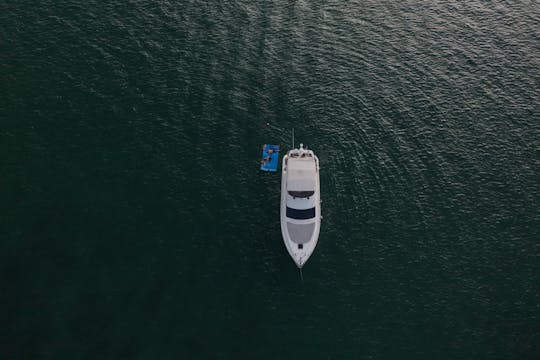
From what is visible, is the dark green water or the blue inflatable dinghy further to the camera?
the blue inflatable dinghy

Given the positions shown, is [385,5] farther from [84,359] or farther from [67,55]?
[84,359]

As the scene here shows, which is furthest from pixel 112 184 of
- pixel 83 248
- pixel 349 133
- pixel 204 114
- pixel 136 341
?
pixel 349 133

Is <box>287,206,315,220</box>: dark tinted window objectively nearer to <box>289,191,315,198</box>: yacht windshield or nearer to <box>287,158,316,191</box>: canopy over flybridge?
<box>289,191,315,198</box>: yacht windshield

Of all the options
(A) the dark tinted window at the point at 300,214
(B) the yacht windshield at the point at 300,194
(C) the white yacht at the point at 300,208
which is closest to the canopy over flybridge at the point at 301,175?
(C) the white yacht at the point at 300,208

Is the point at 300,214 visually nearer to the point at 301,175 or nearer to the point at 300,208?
the point at 300,208

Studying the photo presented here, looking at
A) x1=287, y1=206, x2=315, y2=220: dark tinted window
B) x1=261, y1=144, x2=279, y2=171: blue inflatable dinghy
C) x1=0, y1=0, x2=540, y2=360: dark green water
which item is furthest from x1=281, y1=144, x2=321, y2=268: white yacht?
x1=261, y1=144, x2=279, y2=171: blue inflatable dinghy

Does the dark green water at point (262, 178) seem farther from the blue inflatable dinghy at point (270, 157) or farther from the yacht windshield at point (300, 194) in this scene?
the yacht windshield at point (300, 194)

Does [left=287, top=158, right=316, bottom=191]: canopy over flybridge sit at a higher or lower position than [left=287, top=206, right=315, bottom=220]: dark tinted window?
higher
